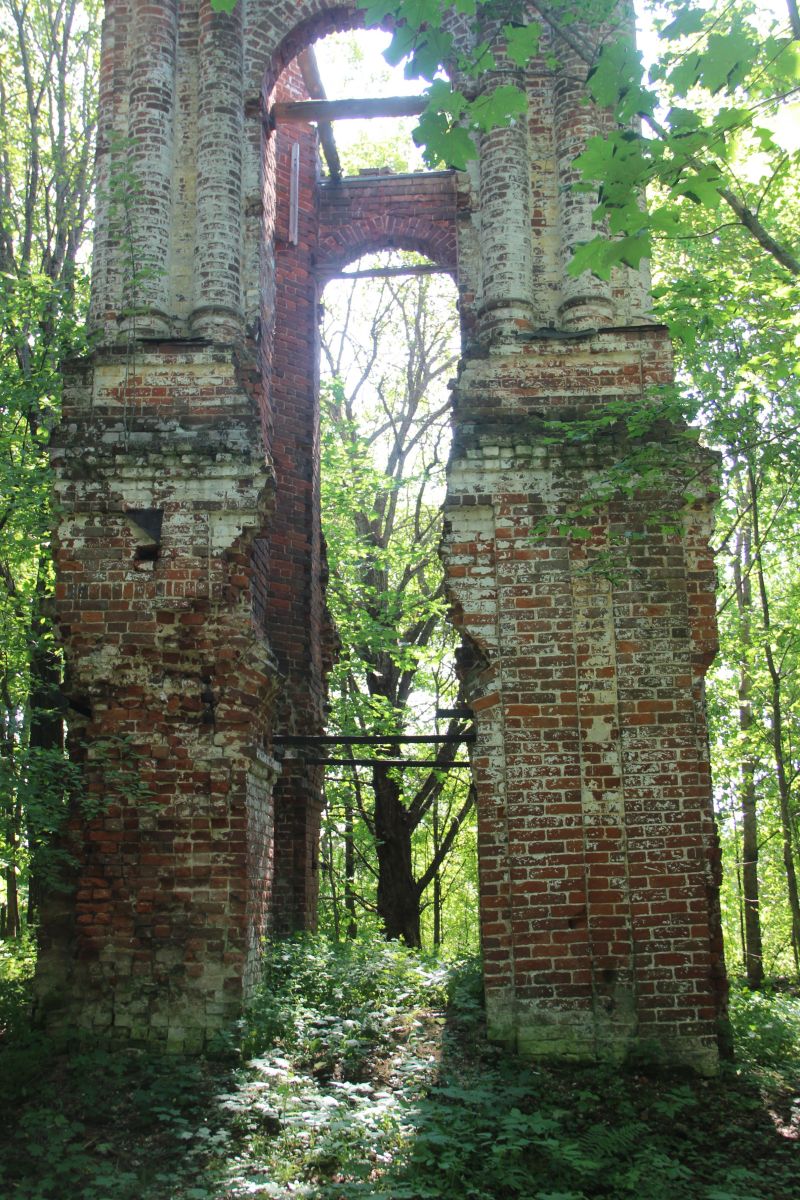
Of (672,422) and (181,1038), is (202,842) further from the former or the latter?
(672,422)

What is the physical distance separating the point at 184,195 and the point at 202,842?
5133 mm

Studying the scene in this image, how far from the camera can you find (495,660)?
7.38m

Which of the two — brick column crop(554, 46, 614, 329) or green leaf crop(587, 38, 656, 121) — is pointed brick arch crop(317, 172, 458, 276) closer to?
brick column crop(554, 46, 614, 329)

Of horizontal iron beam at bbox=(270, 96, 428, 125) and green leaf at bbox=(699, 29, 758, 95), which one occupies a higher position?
horizontal iron beam at bbox=(270, 96, 428, 125)

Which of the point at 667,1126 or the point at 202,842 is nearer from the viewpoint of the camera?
the point at 667,1126

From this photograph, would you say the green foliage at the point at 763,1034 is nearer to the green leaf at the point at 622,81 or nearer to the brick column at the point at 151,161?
the green leaf at the point at 622,81

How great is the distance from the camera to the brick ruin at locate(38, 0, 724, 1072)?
691 centimetres

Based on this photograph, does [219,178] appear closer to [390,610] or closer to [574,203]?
[574,203]

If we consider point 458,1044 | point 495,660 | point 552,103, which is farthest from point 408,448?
point 458,1044

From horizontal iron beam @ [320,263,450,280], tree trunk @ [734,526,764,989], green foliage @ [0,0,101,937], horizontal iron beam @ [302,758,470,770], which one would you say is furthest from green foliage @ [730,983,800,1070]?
horizontal iron beam @ [320,263,450,280]

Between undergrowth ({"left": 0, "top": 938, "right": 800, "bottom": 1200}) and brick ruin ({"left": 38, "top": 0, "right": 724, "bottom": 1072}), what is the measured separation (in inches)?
15.3

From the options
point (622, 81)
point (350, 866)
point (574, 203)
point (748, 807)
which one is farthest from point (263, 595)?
point (350, 866)

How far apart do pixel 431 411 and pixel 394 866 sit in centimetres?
865

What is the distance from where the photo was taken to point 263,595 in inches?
342
